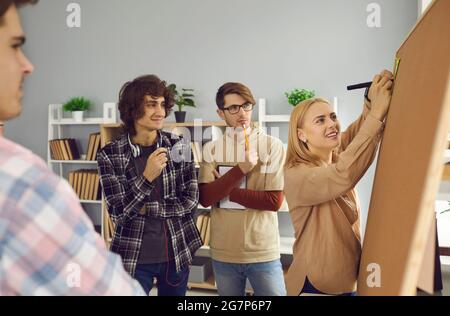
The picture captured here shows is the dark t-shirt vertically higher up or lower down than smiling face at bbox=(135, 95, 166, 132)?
lower down

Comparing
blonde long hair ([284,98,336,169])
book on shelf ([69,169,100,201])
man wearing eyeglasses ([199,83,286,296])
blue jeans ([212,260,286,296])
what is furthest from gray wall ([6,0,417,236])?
blonde long hair ([284,98,336,169])

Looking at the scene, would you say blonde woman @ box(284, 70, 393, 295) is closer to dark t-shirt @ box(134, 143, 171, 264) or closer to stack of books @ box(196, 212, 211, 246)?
dark t-shirt @ box(134, 143, 171, 264)

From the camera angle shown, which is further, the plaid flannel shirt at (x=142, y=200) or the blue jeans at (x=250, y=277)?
the blue jeans at (x=250, y=277)

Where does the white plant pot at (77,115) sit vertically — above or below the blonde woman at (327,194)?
above

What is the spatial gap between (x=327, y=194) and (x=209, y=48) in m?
2.85

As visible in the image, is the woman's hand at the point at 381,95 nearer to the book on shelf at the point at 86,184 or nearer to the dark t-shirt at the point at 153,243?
the dark t-shirt at the point at 153,243

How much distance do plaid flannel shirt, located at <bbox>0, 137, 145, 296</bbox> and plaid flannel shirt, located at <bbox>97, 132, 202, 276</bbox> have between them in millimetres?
1020

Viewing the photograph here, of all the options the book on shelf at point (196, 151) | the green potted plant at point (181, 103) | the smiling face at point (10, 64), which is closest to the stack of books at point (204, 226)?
the book on shelf at point (196, 151)

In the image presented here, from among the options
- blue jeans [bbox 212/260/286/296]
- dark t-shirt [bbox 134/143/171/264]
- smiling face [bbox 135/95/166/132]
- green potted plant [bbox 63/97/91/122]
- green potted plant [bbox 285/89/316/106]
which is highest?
green potted plant [bbox 285/89/316/106]

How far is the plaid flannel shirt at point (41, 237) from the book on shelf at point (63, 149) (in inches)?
140

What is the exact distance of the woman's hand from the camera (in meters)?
1.10

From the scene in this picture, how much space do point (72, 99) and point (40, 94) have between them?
0.60 m

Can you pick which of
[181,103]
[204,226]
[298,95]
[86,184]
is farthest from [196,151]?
[86,184]

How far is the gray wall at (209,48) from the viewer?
3420 millimetres
